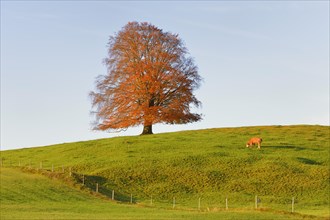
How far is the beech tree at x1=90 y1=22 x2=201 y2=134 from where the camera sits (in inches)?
3083

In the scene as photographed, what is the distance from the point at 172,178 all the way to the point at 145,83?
23.9 metres

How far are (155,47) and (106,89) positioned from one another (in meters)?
8.15

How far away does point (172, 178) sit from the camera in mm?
56938

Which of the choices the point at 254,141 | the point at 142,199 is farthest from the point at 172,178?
the point at 254,141

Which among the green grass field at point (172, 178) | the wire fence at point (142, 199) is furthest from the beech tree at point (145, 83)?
the wire fence at point (142, 199)

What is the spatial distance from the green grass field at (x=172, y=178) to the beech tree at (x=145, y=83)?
4.77 m

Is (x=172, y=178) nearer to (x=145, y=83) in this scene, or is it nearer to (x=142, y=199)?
(x=142, y=199)

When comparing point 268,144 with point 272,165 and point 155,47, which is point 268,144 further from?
point 155,47

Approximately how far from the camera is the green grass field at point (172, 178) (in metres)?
43.0

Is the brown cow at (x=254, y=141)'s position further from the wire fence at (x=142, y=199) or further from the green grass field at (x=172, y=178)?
the wire fence at (x=142, y=199)

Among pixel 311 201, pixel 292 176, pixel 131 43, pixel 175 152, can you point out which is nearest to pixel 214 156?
pixel 175 152

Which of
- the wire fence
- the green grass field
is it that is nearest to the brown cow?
the green grass field

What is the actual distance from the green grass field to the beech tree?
4.77m

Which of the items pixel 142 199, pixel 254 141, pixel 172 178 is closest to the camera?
pixel 142 199
